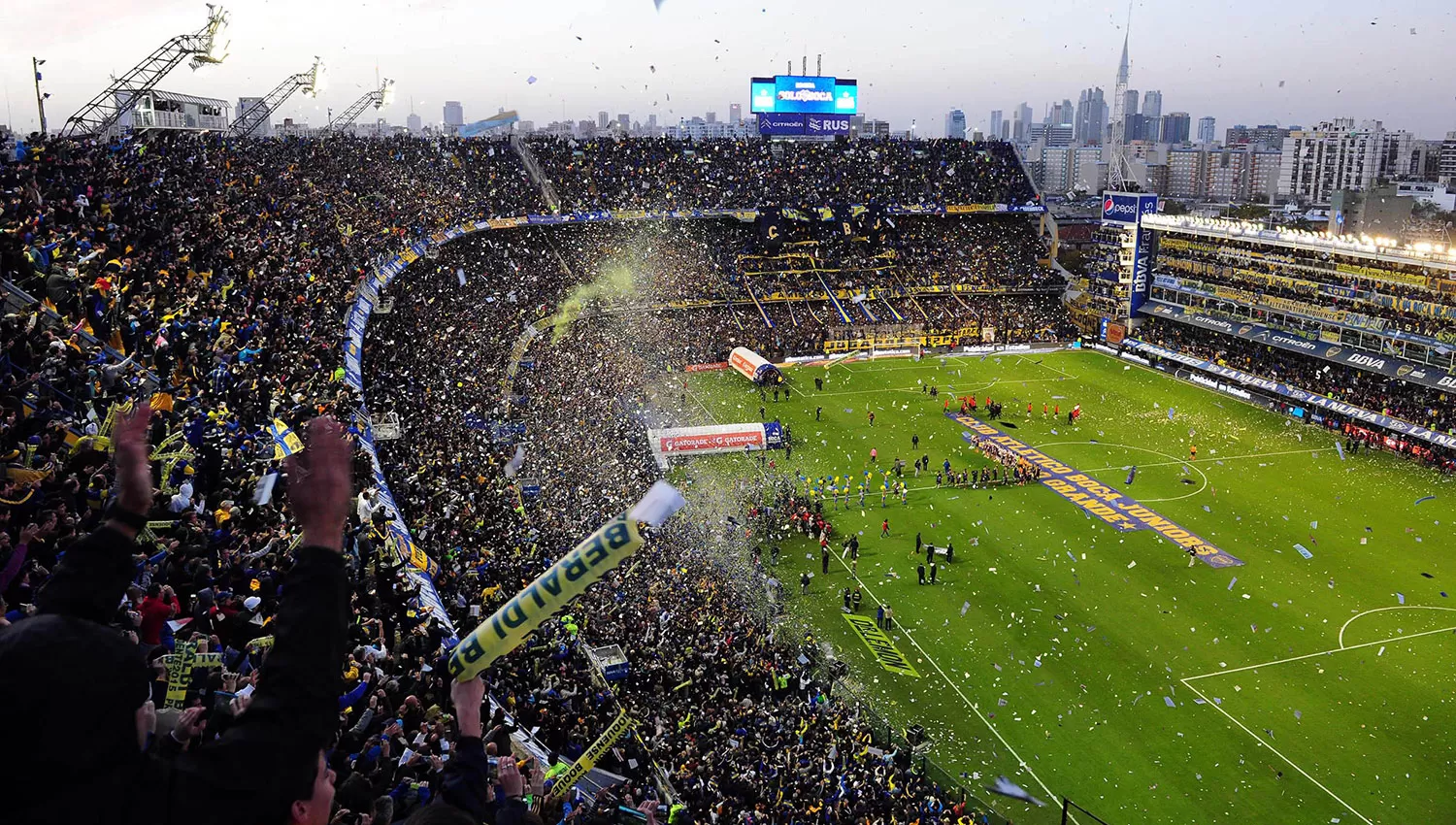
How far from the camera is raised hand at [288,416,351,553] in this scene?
2674mm

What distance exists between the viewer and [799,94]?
261 ft

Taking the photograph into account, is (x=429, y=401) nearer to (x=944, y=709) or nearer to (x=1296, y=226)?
(x=944, y=709)

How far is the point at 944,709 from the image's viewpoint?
21.8 meters

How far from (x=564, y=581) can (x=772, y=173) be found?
7702 cm

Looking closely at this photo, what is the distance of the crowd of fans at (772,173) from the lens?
71.1 metres

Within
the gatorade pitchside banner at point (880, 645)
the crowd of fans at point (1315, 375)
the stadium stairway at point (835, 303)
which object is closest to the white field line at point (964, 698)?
the gatorade pitchside banner at point (880, 645)

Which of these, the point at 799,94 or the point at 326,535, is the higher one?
the point at 799,94

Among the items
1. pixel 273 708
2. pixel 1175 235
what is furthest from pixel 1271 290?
pixel 273 708

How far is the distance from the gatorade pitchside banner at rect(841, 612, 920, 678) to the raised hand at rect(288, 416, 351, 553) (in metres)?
22.2

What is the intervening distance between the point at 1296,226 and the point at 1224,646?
77.6 m

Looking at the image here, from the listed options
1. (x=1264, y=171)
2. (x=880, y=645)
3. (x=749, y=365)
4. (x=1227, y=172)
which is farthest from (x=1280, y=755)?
(x=1264, y=171)

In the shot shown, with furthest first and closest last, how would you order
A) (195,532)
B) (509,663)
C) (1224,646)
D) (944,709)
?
(1224,646), (944,709), (509,663), (195,532)

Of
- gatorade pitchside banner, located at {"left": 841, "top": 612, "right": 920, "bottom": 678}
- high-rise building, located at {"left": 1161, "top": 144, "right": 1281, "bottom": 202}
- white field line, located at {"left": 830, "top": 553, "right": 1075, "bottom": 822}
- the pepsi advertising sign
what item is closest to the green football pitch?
white field line, located at {"left": 830, "top": 553, "right": 1075, "bottom": 822}

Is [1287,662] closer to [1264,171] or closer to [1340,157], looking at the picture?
[1340,157]
